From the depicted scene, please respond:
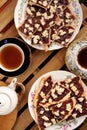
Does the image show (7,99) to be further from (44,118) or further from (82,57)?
(82,57)

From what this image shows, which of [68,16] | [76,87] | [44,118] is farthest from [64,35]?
[44,118]

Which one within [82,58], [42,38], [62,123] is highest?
[42,38]

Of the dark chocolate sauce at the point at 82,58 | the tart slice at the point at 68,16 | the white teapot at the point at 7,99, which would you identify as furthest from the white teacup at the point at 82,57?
the white teapot at the point at 7,99

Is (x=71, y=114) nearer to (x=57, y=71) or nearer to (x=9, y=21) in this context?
(x=57, y=71)

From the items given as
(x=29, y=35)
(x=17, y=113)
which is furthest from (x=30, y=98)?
(x=29, y=35)

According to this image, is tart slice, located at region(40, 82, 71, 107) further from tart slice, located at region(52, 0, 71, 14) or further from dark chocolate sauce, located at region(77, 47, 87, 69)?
tart slice, located at region(52, 0, 71, 14)

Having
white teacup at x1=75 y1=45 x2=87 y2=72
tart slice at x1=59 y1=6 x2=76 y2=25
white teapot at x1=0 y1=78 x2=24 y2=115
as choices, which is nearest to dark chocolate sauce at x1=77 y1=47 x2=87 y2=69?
white teacup at x1=75 y1=45 x2=87 y2=72

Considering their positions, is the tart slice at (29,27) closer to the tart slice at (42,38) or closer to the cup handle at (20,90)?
the tart slice at (42,38)
